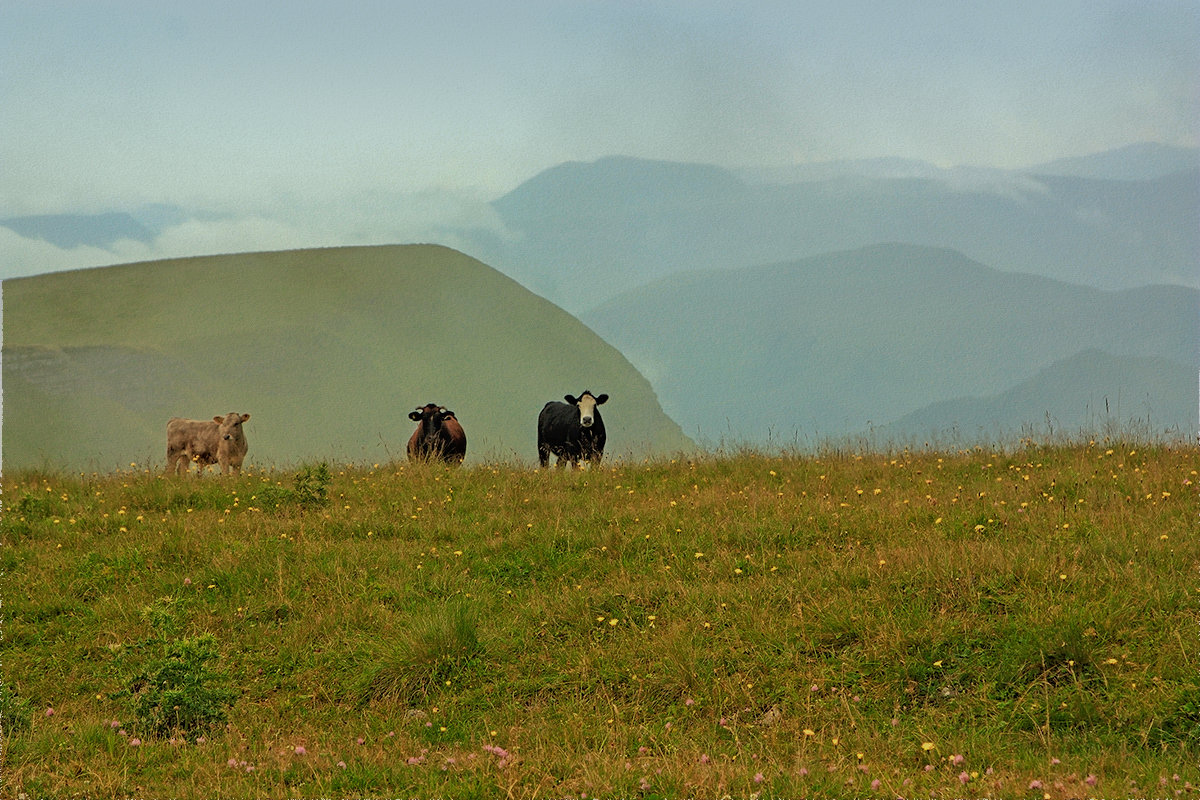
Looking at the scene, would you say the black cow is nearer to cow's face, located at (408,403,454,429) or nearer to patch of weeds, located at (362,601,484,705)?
cow's face, located at (408,403,454,429)

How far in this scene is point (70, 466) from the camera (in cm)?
1972

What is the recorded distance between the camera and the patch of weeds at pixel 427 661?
28.3 ft

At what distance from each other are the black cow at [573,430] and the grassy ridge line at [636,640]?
7.46m

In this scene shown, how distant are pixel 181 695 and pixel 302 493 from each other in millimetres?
6804

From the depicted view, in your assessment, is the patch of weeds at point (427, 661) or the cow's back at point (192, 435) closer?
the patch of weeds at point (427, 661)

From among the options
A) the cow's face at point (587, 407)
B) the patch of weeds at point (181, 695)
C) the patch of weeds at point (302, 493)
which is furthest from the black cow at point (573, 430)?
the patch of weeds at point (181, 695)

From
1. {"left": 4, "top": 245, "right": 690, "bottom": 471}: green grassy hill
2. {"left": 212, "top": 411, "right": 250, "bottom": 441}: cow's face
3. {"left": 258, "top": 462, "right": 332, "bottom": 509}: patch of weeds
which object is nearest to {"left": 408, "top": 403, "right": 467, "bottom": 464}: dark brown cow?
{"left": 212, "top": 411, "right": 250, "bottom": 441}: cow's face

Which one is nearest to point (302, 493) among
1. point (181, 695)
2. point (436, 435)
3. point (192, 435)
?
→ point (181, 695)

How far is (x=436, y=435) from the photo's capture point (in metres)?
23.0

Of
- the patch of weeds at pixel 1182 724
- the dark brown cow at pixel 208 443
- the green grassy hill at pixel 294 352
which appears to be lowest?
the patch of weeds at pixel 1182 724

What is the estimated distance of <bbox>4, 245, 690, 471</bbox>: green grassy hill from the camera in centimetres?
4169

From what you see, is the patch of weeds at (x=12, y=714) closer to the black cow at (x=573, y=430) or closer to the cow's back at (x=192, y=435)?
the black cow at (x=573, y=430)

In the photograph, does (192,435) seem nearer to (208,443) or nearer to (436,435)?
(208,443)

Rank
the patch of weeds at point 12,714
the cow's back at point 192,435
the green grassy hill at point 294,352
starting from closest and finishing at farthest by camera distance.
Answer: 1. the patch of weeds at point 12,714
2. the cow's back at point 192,435
3. the green grassy hill at point 294,352
